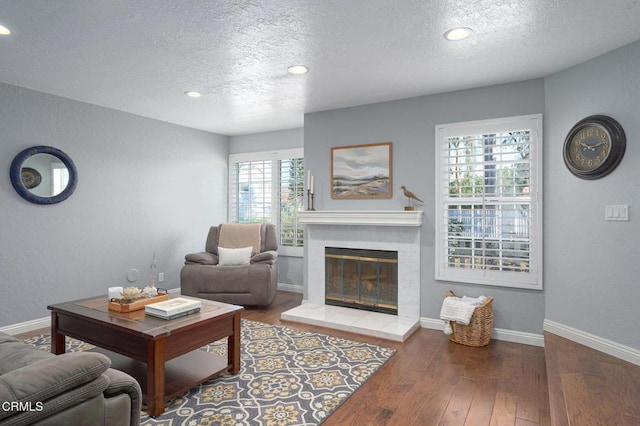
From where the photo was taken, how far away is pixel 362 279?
4.37 meters

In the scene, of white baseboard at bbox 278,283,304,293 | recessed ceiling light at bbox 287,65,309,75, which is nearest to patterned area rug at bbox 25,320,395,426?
white baseboard at bbox 278,283,304,293

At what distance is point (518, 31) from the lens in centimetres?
252

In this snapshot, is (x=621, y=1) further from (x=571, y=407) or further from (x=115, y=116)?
(x=115, y=116)

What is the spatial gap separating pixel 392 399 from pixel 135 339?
1698mm

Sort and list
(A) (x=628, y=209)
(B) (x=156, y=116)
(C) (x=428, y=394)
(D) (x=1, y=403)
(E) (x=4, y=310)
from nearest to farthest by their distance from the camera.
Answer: (D) (x=1, y=403) → (C) (x=428, y=394) → (A) (x=628, y=209) → (E) (x=4, y=310) → (B) (x=156, y=116)

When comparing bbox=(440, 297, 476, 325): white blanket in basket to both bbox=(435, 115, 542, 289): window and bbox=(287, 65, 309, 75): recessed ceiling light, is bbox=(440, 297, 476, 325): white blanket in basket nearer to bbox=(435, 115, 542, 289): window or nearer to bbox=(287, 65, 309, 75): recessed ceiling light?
bbox=(435, 115, 542, 289): window

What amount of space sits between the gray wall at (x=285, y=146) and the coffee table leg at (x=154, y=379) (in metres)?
3.47

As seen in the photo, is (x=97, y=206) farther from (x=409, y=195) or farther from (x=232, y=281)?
(x=409, y=195)

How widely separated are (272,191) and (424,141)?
272 cm

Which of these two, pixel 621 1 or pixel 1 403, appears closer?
pixel 1 403

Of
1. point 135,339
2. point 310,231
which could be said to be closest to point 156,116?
point 310,231

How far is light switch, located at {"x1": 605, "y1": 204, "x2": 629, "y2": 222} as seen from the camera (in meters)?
2.73

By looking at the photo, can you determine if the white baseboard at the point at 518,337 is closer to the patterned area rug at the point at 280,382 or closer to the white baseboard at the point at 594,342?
the white baseboard at the point at 594,342

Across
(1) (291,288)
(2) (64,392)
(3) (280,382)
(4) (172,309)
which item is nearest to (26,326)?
(4) (172,309)
